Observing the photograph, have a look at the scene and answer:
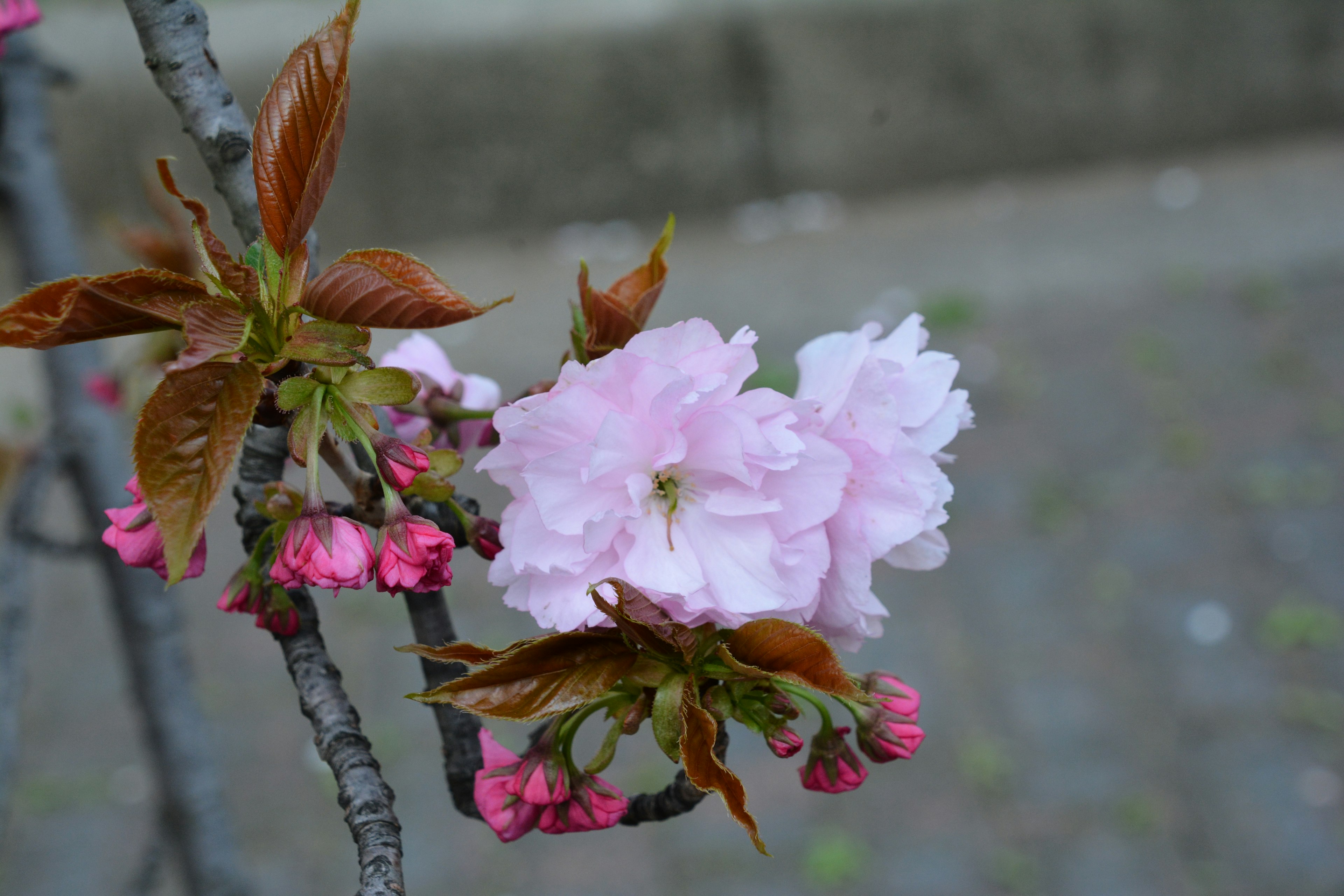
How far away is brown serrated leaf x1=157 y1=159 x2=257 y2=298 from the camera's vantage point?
411 mm

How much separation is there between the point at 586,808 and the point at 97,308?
0.27m

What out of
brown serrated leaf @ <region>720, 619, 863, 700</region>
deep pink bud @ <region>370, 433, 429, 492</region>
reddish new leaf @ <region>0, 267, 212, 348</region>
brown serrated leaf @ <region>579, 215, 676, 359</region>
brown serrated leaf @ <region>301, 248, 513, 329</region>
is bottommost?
brown serrated leaf @ <region>720, 619, 863, 700</region>

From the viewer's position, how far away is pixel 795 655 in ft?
1.40

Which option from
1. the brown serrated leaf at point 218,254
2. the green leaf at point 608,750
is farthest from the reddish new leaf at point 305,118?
the green leaf at point 608,750

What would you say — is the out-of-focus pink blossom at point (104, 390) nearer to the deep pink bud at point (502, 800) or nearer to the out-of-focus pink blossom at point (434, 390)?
the out-of-focus pink blossom at point (434, 390)

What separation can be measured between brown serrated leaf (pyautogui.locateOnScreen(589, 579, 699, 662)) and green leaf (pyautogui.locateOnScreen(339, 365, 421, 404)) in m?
0.10

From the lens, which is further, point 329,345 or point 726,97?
point 726,97

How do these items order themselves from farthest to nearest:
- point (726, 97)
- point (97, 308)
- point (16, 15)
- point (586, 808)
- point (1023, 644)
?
point (726, 97)
point (1023, 644)
point (16, 15)
point (586, 808)
point (97, 308)

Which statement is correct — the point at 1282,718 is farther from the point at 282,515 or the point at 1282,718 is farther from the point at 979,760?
the point at 282,515

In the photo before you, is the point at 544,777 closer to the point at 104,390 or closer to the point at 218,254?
the point at 218,254

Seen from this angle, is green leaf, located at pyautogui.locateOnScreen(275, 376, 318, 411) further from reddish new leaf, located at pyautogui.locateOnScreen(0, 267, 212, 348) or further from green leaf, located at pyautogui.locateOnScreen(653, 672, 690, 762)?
green leaf, located at pyautogui.locateOnScreen(653, 672, 690, 762)

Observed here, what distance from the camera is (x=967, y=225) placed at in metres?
3.23

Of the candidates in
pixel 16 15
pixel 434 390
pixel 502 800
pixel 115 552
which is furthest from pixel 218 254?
pixel 115 552

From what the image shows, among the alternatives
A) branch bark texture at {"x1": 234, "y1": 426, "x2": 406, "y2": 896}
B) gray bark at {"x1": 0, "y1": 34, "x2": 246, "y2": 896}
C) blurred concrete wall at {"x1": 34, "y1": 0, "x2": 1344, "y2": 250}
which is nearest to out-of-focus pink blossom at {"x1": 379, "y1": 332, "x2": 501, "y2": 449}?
branch bark texture at {"x1": 234, "y1": 426, "x2": 406, "y2": 896}
